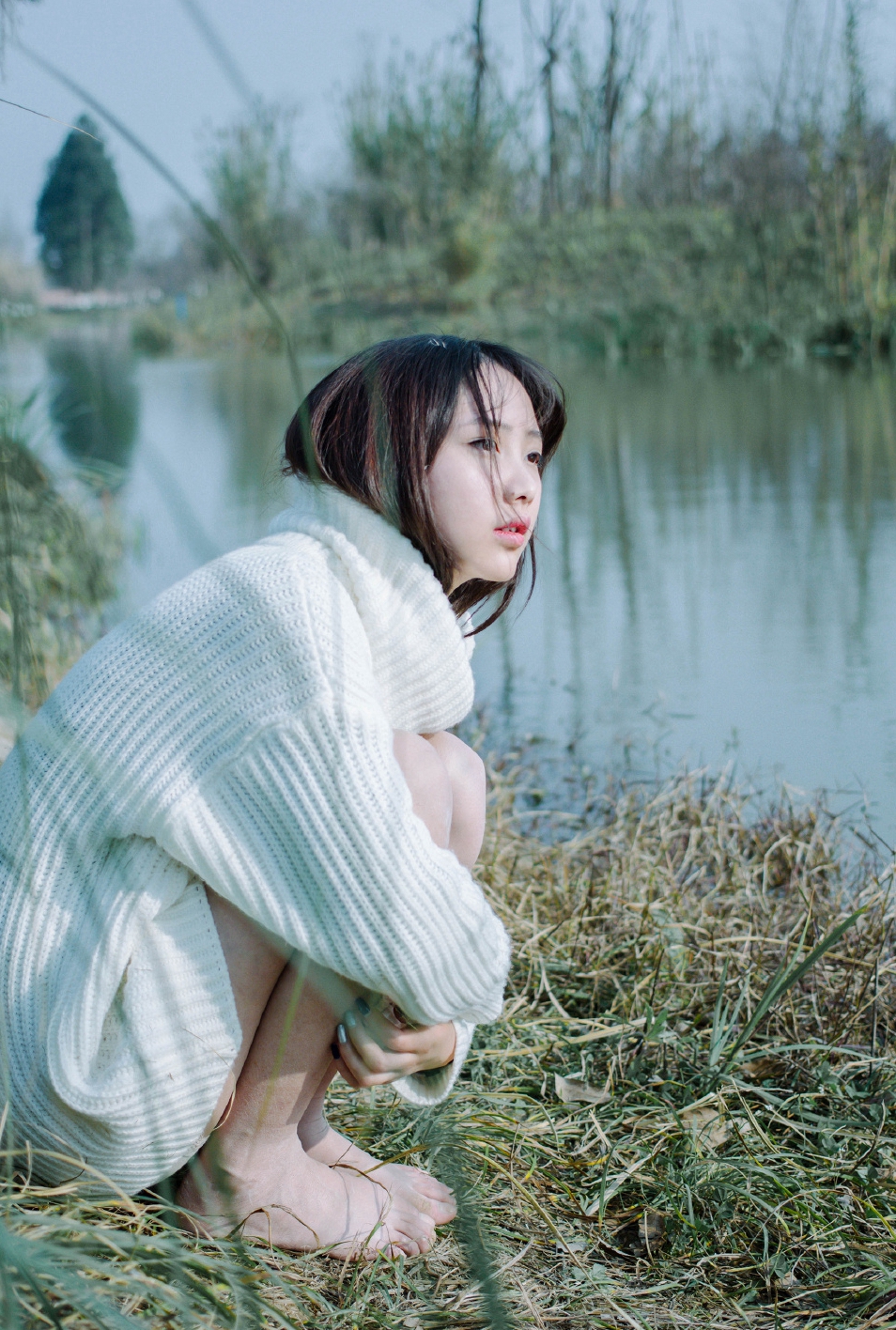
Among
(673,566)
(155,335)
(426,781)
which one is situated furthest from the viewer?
(155,335)

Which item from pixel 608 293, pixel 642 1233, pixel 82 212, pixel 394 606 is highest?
pixel 608 293

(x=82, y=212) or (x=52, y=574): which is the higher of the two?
(x=82, y=212)

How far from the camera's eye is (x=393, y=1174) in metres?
1.08

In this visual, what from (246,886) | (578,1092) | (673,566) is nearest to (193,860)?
(246,886)

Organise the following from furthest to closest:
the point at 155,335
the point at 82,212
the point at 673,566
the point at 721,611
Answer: the point at 155,335 < the point at 673,566 < the point at 721,611 < the point at 82,212

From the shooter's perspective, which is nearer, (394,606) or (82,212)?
(82,212)

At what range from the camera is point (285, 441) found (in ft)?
3.94

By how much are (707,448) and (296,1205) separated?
4219 millimetres

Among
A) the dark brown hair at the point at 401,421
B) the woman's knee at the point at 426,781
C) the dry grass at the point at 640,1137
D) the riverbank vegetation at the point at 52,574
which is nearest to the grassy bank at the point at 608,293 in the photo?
the riverbank vegetation at the point at 52,574

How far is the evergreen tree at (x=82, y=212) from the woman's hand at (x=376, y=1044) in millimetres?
572

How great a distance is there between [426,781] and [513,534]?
10.3 inches

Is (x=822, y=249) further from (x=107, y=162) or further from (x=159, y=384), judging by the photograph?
(x=107, y=162)

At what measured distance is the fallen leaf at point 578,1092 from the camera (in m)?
1.20

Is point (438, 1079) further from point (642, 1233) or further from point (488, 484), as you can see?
point (488, 484)
